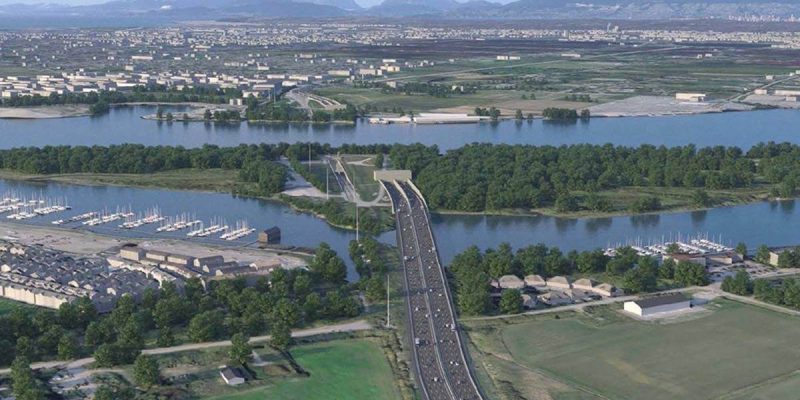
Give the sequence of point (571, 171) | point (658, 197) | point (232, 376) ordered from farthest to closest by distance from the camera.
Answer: point (571, 171) → point (658, 197) → point (232, 376)

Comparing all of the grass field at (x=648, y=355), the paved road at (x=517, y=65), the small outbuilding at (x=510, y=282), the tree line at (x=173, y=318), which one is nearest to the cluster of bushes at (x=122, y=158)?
the tree line at (x=173, y=318)

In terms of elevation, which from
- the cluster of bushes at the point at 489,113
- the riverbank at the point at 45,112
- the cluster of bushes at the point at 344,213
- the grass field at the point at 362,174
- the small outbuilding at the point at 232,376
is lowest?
the small outbuilding at the point at 232,376

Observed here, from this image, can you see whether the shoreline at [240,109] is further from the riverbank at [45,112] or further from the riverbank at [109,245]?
the riverbank at [109,245]

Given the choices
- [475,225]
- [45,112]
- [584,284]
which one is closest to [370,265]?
[584,284]

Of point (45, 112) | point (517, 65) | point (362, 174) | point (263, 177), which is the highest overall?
point (517, 65)

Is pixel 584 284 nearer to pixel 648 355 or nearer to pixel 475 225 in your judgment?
pixel 648 355

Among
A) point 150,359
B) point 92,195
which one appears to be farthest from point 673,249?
point 92,195
